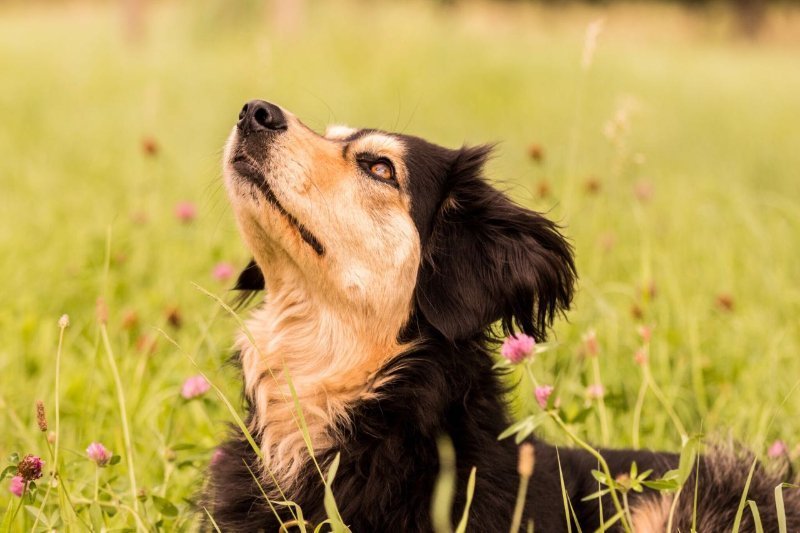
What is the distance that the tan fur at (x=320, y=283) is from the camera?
2646mm

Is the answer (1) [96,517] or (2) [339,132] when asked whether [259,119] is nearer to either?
(2) [339,132]

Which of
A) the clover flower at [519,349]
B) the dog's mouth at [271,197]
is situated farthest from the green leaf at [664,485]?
the dog's mouth at [271,197]

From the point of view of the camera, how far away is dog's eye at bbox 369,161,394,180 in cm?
291

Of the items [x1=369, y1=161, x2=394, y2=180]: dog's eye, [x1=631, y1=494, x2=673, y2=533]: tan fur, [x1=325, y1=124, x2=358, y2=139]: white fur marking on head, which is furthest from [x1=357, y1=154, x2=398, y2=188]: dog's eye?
[x1=631, y1=494, x2=673, y2=533]: tan fur

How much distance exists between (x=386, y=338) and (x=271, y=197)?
53cm

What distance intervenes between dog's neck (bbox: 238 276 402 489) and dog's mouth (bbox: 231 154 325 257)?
0.65 ft

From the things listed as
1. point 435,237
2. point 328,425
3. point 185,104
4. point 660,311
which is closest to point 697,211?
point 660,311

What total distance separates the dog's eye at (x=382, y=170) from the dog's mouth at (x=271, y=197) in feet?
1.20

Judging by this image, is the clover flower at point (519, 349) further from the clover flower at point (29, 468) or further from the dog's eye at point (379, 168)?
the clover flower at point (29, 468)

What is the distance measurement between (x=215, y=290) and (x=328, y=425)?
86.9 inches

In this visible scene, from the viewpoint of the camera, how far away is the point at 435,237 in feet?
9.24

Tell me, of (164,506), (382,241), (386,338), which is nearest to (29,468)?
(164,506)

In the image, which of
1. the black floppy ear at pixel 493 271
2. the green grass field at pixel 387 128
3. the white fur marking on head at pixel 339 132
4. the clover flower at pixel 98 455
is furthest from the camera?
the green grass field at pixel 387 128

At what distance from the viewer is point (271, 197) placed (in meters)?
2.65
